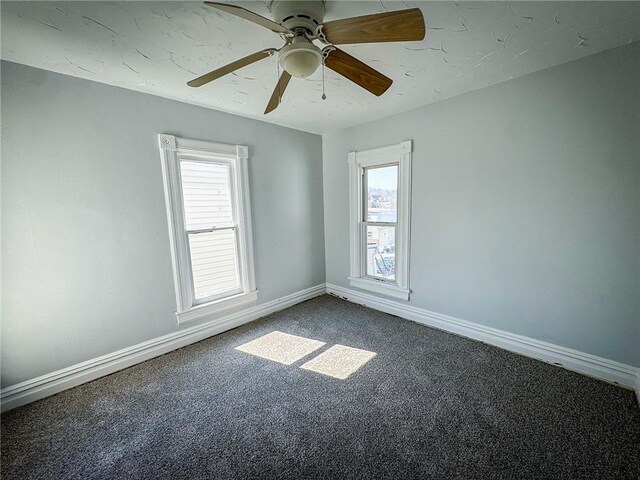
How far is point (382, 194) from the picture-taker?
130 inches

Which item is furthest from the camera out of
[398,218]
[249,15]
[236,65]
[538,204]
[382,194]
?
[382,194]

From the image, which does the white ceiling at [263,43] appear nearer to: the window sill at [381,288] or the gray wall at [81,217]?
the gray wall at [81,217]

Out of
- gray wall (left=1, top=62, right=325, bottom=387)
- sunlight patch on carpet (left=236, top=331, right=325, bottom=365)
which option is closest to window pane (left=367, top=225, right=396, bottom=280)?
sunlight patch on carpet (left=236, top=331, right=325, bottom=365)

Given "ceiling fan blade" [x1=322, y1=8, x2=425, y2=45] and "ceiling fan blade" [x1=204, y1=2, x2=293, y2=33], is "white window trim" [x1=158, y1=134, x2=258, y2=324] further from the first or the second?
"ceiling fan blade" [x1=322, y1=8, x2=425, y2=45]

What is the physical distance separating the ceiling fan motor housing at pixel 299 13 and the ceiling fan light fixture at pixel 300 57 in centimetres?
7

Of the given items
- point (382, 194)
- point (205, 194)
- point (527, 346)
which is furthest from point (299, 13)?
point (527, 346)

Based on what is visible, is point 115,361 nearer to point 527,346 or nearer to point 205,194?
point 205,194

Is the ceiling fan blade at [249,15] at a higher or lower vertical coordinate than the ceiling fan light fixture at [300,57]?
higher

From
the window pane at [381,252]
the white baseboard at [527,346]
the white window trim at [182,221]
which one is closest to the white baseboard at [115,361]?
the white window trim at [182,221]

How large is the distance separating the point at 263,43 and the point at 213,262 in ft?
6.88

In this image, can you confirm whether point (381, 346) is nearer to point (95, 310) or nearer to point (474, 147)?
point (474, 147)

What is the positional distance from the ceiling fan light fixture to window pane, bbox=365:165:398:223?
6.54 ft

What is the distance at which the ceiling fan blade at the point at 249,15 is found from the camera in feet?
3.45

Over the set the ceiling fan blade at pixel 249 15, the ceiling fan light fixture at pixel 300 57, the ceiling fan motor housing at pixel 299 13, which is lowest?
the ceiling fan light fixture at pixel 300 57
